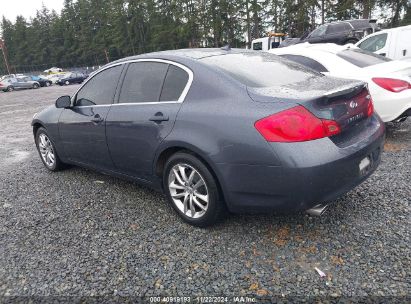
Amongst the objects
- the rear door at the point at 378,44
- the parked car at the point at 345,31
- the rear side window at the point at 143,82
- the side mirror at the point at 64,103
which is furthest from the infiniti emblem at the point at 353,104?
the parked car at the point at 345,31

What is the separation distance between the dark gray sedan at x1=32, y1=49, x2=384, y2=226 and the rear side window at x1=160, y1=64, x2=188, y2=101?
1 cm

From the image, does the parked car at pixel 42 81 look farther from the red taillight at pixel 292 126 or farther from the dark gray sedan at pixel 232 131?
the red taillight at pixel 292 126

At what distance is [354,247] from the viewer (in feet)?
8.96

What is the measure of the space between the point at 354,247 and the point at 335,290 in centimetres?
55

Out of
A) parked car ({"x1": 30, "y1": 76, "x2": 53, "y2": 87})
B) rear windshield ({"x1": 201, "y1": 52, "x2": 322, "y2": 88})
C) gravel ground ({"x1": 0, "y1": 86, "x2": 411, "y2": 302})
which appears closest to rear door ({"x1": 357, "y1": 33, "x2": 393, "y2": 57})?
gravel ground ({"x1": 0, "y1": 86, "x2": 411, "y2": 302})

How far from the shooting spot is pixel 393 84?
486cm

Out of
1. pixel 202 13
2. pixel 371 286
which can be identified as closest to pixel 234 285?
pixel 371 286

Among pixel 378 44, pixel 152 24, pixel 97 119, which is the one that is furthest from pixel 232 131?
pixel 152 24

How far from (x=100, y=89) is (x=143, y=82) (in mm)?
770

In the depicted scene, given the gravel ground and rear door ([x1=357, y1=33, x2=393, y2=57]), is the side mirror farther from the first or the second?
rear door ([x1=357, y1=33, x2=393, y2=57])

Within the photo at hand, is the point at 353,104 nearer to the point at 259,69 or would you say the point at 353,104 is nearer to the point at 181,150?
the point at 259,69

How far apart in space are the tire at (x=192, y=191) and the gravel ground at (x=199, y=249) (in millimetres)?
148

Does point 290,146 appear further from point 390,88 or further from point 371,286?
point 390,88

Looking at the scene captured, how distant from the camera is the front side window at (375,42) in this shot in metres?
8.71
